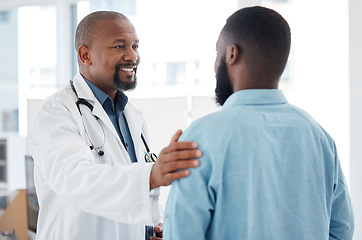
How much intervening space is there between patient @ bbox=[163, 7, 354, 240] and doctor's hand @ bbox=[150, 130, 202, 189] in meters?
0.02

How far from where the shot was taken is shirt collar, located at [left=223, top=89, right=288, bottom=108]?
801 millimetres

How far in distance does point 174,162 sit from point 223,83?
0.22 meters

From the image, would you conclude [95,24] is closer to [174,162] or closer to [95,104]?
[95,104]

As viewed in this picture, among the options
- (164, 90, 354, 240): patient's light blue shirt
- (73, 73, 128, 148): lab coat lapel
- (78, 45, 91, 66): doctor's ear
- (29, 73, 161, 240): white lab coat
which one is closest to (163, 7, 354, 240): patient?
(164, 90, 354, 240): patient's light blue shirt

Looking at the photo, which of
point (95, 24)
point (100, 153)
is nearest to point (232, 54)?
point (100, 153)

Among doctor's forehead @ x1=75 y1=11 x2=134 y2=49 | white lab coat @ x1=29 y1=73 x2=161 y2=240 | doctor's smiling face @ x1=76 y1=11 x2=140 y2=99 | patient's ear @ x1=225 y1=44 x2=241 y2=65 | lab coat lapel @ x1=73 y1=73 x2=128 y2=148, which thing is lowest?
white lab coat @ x1=29 y1=73 x2=161 y2=240

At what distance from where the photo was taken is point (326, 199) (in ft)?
2.84

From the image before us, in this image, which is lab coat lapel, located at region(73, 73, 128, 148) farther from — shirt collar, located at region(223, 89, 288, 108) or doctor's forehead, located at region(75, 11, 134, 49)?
shirt collar, located at region(223, 89, 288, 108)

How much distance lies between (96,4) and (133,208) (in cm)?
261

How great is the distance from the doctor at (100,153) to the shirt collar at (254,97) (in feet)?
0.47

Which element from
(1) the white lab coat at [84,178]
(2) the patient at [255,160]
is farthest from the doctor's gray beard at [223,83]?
(1) the white lab coat at [84,178]

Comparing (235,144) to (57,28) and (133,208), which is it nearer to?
(133,208)

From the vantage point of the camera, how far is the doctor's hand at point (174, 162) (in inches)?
30.1

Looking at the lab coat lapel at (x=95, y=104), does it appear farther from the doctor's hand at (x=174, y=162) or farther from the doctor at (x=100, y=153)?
the doctor's hand at (x=174, y=162)
